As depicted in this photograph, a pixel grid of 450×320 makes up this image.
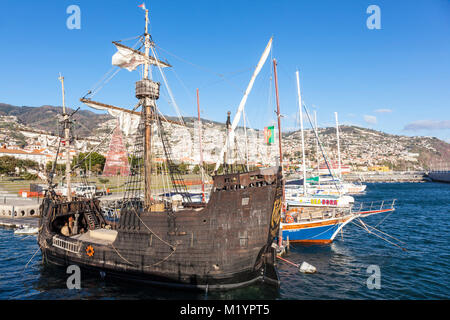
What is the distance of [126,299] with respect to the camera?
13.1m

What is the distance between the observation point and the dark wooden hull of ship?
13.0m

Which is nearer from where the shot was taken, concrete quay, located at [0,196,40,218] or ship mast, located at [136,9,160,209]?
ship mast, located at [136,9,160,209]

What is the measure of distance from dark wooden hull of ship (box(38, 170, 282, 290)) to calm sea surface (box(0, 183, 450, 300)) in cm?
93

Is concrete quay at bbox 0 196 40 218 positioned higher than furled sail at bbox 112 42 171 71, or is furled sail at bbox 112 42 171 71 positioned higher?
furled sail at bbox 112 42 171 71

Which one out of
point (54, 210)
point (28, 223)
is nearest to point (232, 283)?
point (54, 210)

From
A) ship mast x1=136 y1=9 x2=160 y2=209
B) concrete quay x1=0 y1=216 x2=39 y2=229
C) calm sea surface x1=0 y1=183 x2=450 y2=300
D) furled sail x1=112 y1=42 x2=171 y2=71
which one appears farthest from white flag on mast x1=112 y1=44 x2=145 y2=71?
concrete quay x1=0 y1=216 x2=39 y2=229

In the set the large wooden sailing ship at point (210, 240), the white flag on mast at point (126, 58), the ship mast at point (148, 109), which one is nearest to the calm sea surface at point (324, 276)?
the large wooden sailing ship at point (210, 240)

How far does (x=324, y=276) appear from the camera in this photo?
16.3m

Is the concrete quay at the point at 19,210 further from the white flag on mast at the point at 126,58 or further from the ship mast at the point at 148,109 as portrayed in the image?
the ship mast at the point at 148,109

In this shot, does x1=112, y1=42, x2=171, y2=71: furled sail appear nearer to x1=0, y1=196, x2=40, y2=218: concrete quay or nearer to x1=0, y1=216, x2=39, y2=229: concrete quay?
x1=0, y1=216, x2=39, y2=229: concrete quay

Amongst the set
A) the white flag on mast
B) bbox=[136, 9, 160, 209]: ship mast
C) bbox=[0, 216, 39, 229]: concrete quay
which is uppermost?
the white flag on mast

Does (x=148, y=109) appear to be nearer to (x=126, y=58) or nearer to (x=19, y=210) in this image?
(x=126, y=58)
